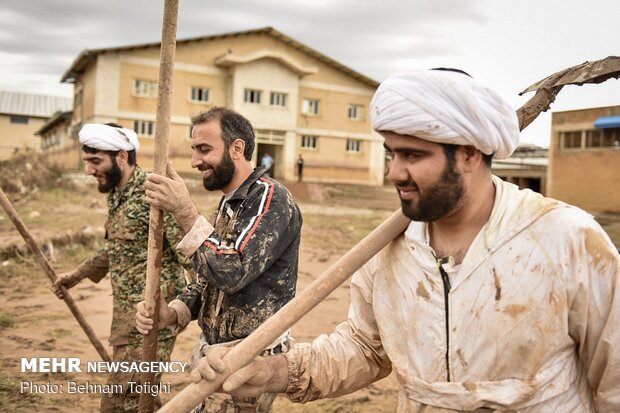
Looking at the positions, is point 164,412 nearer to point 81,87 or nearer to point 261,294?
point 261,294

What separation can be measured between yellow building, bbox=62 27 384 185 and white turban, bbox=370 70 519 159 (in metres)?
24.6

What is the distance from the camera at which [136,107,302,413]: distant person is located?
2.65m

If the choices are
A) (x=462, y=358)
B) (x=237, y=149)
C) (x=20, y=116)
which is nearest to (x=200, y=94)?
(x=237, y=149)

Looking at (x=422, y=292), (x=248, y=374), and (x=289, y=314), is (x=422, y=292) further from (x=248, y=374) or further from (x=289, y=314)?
(x=248, y=374)

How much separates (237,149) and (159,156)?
2.04 feet

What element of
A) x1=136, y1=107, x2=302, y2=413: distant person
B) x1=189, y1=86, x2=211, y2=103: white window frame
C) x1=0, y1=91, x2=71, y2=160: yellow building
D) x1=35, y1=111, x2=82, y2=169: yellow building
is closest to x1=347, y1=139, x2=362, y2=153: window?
x1=189, y1=86, x2=211, y2=103: white window frame

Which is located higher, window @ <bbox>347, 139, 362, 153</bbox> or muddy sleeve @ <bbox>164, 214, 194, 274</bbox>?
window @ <bbox>347, 139, 362, 153</bbox>

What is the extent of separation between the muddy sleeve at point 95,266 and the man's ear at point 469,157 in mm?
3086

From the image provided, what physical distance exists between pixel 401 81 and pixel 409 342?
792 mm

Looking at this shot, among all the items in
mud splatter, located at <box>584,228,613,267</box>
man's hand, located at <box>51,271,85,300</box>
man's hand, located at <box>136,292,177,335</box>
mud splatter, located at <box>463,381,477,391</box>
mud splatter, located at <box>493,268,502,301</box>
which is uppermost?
mud splatter, located at <box>584,228,613,267</box>

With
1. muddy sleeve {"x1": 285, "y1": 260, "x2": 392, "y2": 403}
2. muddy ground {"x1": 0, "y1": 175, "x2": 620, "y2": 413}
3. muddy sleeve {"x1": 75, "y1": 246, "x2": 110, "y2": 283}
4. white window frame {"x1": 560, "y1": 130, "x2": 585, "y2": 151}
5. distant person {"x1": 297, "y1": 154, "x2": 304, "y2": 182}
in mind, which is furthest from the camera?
distant person {"x1": 297, "y1": 154, "x2": 304, "y2": 182}

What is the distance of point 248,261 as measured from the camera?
8.72ft

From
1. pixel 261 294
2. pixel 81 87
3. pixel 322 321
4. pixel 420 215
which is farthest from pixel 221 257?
pixel 81 87

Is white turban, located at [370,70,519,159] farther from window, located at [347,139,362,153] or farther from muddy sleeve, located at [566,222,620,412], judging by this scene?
window, located at [347,139,362,153]
